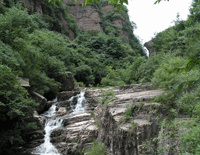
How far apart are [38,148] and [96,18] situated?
3838 cm

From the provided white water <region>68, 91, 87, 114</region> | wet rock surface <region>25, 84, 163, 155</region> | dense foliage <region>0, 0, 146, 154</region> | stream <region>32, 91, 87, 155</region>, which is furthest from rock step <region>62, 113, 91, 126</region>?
dense foliage <region>0, 0, 146, 154</region>

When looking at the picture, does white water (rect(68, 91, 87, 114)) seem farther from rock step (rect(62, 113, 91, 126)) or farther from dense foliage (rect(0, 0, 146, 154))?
dense foliage (rect(0, 0, 146, 154))

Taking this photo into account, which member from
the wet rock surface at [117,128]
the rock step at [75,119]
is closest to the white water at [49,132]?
the wet rock surface at [117,128]

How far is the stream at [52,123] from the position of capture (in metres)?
10.1

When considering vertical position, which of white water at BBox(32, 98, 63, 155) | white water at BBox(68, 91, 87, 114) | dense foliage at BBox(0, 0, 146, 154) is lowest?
white water at BBox(32, 98, 63, 155)

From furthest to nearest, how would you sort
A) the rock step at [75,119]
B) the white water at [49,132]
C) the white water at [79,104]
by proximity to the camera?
the white water at [79,104]
the rock step at [75,119]
the white water at [49,132]

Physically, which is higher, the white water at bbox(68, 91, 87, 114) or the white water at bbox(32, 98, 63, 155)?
the white water at bbox(68, 91, 87, 114)

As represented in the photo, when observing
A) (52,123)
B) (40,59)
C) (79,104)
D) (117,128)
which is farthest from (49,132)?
(40,59)

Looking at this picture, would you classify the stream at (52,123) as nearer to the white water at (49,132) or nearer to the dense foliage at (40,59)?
the white water at (49,132)

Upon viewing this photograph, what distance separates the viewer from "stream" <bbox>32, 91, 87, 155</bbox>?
10086 millimetres

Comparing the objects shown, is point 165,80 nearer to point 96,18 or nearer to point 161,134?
point 161,134

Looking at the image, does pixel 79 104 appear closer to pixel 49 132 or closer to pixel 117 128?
pixel 49 132

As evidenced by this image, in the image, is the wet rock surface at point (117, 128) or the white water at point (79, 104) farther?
the white water at point (79, 104)

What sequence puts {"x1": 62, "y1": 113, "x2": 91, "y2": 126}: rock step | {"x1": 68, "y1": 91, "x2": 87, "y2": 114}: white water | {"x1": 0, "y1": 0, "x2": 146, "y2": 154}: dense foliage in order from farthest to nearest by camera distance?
{"x1": 68, "y1": 91, "x2": 87, "y2": 114}: white water
{"x1": 62, "y1": 113, "x2": 91, "y2": 126}: rock step
{"x1": 0, "y1": 0, "x2": 146, "y2": 154}: dense foliage
